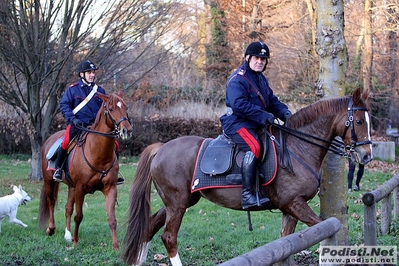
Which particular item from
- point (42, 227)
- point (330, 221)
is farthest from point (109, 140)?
point (330, 221)

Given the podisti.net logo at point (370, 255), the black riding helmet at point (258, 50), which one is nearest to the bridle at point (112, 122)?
the black riding helmet at point (258, 50)

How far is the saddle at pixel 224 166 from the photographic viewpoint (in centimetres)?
595

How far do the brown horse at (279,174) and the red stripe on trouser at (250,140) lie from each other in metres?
0.35

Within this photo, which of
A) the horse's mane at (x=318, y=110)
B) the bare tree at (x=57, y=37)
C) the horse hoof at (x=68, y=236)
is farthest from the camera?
the bare tree at (x=57, y=37)

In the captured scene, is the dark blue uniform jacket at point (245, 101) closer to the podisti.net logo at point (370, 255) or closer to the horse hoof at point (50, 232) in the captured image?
the podisti.net logo at point (370, 255)

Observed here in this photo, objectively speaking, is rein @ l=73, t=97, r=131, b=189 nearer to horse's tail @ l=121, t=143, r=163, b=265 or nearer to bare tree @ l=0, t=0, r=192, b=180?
horse's tail @ l=121, t=143, r=163, b=265

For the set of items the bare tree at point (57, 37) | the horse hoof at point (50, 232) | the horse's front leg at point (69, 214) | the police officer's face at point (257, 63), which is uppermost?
the bare tree at point (57, 37)

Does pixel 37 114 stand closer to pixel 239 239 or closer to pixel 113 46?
pixel 113 46

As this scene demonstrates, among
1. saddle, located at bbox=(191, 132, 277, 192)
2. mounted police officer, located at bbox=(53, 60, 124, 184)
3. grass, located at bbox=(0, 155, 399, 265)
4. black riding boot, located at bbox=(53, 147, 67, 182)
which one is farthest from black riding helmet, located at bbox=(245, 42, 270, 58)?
black riding boot, located at bbox=(53, 147, 67, 182)

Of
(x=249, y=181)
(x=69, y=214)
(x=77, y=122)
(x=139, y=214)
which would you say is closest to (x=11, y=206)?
(x=69, y=214)

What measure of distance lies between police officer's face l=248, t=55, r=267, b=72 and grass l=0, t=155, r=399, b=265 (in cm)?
262

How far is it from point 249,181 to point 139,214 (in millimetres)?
1735

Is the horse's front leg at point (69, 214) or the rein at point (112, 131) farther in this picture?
the horse's front leg at point (69, 214)

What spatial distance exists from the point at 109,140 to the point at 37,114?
9.10 meters
